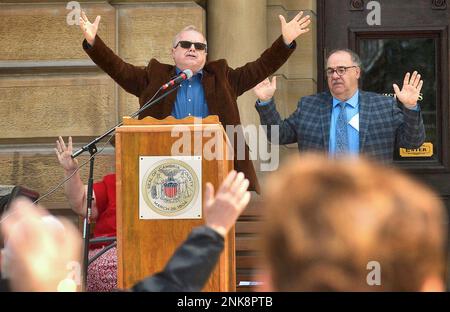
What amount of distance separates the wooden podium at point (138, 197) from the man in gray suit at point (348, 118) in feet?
3.67

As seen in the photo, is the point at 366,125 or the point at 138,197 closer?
the point at 138,197

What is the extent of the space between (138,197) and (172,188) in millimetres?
160

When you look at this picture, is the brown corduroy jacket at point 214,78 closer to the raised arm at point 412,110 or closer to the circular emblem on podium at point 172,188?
the raised arm at point 412,110

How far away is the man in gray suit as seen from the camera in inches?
216

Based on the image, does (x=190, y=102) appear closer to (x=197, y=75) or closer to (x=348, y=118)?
(x=197, y=75)

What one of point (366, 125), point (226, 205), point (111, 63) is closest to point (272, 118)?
point (366, 125)

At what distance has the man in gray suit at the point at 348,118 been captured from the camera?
5492mm

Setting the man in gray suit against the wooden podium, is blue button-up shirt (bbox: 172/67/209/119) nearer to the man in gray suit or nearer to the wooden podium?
the man in gray suit

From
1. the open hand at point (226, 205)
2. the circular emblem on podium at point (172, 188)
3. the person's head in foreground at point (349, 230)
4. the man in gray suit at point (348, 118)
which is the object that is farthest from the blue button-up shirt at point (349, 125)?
the person's head in foreground at point (349, 230)

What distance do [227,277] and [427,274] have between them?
2748 millimetres

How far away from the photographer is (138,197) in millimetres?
4578

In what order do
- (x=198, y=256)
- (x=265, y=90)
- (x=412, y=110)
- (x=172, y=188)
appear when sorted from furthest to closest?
(x=265, y=90) → (x=412, y=110) → (x=172, y=188) → (x=198, y=256)

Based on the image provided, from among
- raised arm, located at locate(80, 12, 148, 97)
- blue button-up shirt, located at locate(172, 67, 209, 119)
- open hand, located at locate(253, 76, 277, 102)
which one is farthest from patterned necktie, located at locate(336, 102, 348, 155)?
raised arm, located at locate(80, 12, 148, 97)
